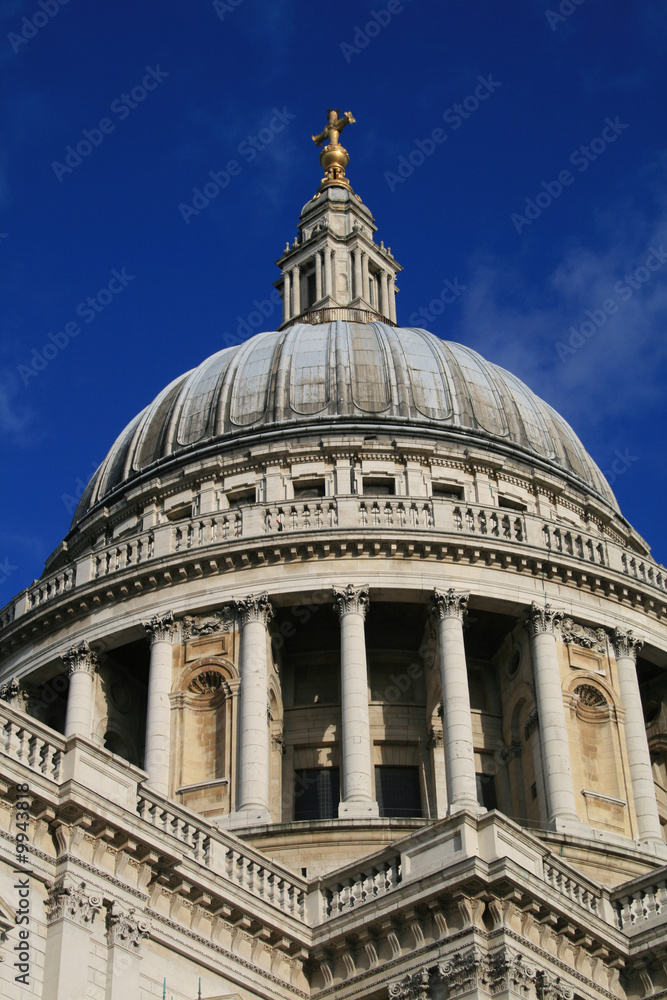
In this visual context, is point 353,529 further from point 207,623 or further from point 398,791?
point 398,791

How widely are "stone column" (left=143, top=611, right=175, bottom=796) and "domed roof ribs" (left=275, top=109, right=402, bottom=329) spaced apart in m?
17.3

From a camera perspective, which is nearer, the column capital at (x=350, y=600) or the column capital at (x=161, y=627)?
the column capital at (x=350, y=600)

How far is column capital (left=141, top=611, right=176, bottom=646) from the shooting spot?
122 feet

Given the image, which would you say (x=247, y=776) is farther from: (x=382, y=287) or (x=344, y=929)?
(x=382, y=287)

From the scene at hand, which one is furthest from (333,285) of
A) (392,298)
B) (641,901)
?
(641,901)

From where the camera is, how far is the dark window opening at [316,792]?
3581 centimetres

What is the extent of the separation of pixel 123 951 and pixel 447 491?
2417cm

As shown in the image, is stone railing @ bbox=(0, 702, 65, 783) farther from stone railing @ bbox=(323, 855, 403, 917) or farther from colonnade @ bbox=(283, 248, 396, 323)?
colonnade @ bbox=(283, 248, 396, 323)

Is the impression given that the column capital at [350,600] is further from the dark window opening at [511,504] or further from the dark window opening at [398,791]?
the dark window opening at [511,504]

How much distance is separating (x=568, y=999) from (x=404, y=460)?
2189 centimetres

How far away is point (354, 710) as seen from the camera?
114 feet

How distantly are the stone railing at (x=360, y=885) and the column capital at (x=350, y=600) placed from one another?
12.7m

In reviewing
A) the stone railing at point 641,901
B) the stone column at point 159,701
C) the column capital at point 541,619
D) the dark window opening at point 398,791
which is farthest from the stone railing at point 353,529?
the stone railing at point 641,901

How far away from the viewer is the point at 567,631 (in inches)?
1484
